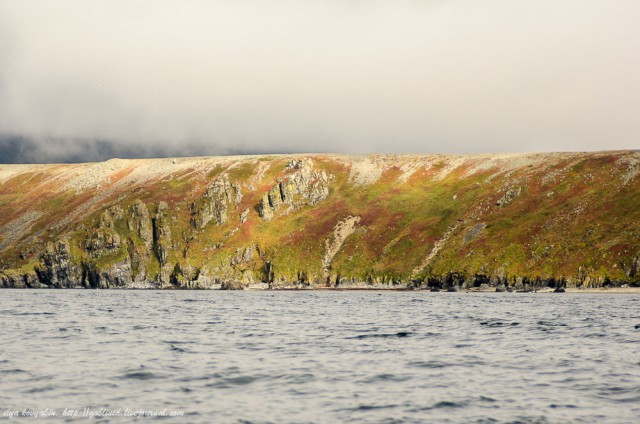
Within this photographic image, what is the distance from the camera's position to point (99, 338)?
4222 cm

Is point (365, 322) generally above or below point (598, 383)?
below

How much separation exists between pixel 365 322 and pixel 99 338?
2550 cm

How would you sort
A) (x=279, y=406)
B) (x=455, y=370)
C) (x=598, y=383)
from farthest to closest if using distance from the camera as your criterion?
(x=455, y=370), (x=598, y=383), (x=279, y=406)

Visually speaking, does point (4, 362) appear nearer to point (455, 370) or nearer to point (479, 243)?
point (455, 370)

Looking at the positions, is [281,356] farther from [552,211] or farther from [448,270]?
[552,211]

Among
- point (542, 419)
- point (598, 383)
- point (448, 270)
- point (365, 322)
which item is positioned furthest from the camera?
point (448, 270)

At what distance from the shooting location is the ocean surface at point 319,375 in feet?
68.4

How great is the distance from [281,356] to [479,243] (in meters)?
162

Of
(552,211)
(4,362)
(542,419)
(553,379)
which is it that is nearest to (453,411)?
(542,419)

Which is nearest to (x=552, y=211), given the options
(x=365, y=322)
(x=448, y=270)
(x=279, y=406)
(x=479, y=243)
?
(x=479, y=243)

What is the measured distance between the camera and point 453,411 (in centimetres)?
2116

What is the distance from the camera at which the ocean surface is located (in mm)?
20844

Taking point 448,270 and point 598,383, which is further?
point 448,270

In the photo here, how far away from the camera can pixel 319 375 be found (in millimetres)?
27969
